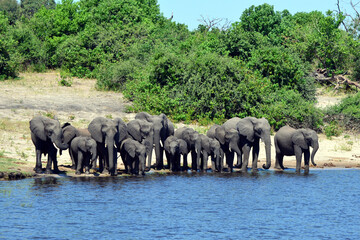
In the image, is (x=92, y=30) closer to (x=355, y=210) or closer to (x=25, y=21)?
(x=25, y=21)

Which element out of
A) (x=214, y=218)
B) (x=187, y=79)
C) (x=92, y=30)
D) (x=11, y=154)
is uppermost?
(x=92, y=30)

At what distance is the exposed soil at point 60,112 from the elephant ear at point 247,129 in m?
3.06

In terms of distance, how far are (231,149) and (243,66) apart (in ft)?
36.9

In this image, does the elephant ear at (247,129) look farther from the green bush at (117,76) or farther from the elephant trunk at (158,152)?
the green bush at (117,76)

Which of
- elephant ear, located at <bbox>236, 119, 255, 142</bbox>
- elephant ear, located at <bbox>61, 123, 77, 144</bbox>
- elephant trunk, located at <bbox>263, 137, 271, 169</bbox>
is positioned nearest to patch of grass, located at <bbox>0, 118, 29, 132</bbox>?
elephant ear, located at <bbox>61, 123, 77, 144</bbox>

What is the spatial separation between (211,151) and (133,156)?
343 cm

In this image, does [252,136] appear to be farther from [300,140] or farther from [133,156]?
[133,156]

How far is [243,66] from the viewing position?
114 feet

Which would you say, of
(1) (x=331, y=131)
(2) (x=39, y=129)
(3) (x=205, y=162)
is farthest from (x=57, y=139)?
(1) (x=331, y=131)

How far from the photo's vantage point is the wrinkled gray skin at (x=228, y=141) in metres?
24.3

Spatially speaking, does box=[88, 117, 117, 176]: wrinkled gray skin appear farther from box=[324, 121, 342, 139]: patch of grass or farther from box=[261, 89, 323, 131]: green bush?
box=[324, 121, 342, 139]: patch of grass

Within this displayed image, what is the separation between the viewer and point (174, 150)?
2314cm

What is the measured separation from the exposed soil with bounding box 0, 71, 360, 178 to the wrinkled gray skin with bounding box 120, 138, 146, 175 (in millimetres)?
2027

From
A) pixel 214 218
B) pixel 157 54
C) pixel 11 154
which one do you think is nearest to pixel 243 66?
pixel 157 54
